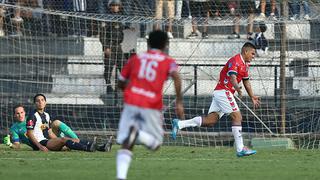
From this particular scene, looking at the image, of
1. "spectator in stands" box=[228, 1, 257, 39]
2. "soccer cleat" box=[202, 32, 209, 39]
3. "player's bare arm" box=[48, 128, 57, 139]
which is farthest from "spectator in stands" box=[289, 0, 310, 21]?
"player's bare arm" box=[48, 128, 57, 139]

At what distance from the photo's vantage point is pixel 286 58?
2244cm

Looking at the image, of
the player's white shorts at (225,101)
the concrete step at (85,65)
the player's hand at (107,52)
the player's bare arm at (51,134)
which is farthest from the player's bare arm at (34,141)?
the concrete step at (85,65)

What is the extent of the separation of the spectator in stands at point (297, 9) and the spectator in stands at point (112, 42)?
4.05 m

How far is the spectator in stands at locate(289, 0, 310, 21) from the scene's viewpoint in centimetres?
2158

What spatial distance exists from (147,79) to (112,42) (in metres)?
11.8

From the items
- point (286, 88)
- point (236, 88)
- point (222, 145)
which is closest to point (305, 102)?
point (286, 88)

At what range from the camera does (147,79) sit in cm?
1129

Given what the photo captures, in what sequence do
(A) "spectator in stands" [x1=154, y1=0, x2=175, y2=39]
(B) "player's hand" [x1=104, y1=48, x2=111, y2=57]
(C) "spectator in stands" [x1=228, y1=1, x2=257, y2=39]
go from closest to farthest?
(B) "player's hand" [x1=104, y1=48, x2=111, y2=57], (C) "spectator in stands" [x1=228, y1=1, x2=257, y2=39], (A) "spectator in stands" [x1=154, y1=0, x2=175, y2=39]

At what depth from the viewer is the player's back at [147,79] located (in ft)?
36.9

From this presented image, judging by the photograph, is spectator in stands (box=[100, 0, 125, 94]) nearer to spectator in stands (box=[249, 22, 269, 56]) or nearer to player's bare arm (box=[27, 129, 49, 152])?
spectator in stands (box=[249, 22, 269, 56])

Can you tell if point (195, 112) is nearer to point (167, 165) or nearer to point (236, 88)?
point (236, 88)

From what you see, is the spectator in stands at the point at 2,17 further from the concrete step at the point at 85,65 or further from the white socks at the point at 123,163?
the white socks at the point at 123,163

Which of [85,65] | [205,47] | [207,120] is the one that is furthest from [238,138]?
[85,65]

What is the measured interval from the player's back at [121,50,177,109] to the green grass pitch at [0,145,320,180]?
187 cm
